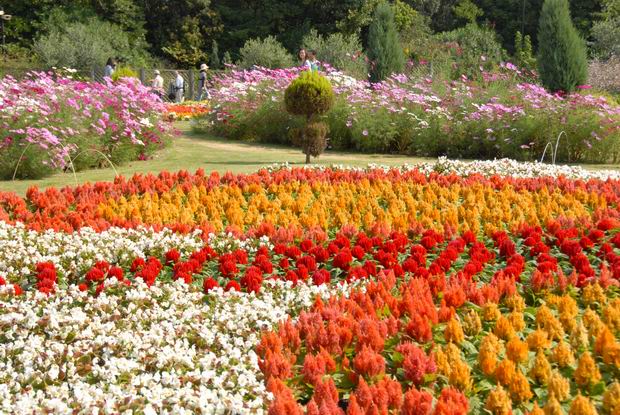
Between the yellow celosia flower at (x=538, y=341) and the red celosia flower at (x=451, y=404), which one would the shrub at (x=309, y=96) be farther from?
the red celosia flower at (x=451, y=404)

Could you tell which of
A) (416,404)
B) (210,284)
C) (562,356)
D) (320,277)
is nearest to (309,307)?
(320,277)

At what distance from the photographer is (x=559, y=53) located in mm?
16516

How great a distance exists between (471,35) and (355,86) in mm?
20398

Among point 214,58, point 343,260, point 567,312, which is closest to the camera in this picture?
point 567,312

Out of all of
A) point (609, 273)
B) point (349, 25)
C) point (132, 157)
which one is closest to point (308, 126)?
point (132, 157)

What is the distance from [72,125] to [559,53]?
10763mm

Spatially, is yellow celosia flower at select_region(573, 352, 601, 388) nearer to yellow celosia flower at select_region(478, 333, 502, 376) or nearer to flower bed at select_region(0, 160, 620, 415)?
flower bed at select_region(0, 160, 620, 415)

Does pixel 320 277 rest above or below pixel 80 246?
above

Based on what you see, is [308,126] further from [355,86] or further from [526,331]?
[526,331]

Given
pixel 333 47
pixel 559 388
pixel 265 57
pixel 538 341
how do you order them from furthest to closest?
pixel 265 57 → pixel 333 47 → pixel 538 341 → pixel 559 388

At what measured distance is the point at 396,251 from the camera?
497 centimetres

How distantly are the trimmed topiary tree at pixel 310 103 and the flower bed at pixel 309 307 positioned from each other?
4.45 metres

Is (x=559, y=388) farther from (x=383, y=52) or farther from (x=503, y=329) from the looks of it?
(x=383, y=52)

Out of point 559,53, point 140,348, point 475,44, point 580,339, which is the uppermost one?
point 475,44
